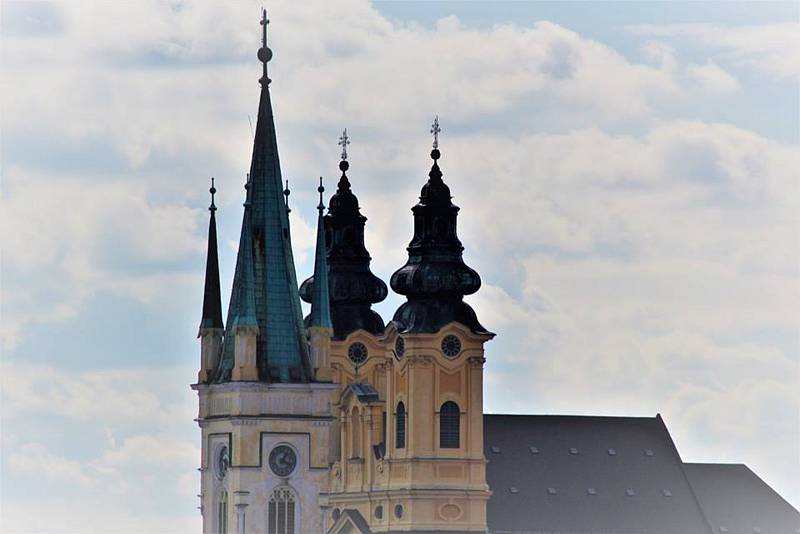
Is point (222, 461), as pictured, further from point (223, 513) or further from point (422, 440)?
point (422, 440)

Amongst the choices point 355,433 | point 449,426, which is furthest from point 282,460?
point 355,433

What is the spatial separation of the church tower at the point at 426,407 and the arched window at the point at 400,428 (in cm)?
4

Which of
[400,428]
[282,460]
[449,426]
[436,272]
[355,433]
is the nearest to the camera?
[282,460]

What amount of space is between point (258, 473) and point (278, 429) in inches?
58.5

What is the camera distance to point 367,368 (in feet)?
439

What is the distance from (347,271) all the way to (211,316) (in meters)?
20.5

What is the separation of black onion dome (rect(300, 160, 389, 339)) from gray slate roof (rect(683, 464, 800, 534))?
46.5ft

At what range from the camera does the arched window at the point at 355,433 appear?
133 m

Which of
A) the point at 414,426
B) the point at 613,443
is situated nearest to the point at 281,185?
the point at 414,426

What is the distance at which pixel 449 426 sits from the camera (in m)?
131

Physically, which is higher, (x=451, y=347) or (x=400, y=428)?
(x=451, y=347)

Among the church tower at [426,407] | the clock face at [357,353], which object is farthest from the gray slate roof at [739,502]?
the clock face at [357,353]

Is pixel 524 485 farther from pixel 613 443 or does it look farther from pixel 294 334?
pixel 294 334

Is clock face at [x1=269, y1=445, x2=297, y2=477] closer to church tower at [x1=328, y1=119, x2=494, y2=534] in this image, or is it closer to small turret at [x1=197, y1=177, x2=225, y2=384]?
small turret at [x1=197, y1=177, x2=225, y2=384]
